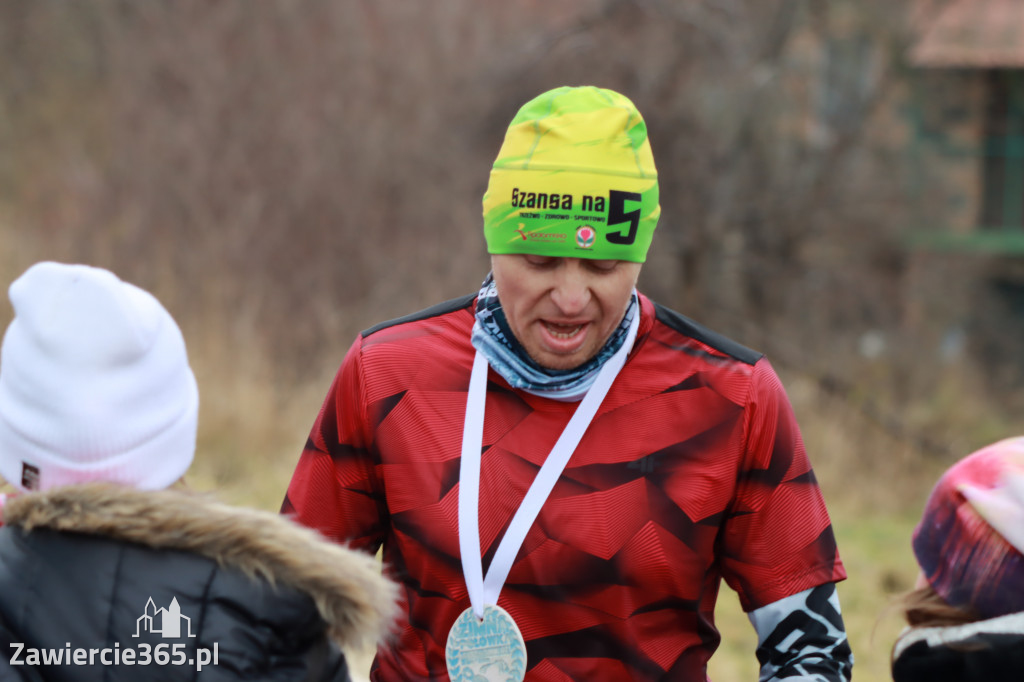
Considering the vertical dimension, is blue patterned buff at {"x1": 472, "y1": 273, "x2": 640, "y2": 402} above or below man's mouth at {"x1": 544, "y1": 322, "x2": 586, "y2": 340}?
below

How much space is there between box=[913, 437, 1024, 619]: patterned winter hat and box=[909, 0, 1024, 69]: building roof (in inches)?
397

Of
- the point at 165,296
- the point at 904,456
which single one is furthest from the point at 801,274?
the point at 165,296

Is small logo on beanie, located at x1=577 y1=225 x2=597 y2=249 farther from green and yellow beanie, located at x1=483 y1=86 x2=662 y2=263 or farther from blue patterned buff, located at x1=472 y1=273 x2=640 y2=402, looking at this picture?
blue patterned buff, located at x1=472 y1=273 x2=640 y2=402

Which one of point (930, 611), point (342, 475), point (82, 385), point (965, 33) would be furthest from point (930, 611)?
point (965, 33)

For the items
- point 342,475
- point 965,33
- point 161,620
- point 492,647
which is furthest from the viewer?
point 965,33

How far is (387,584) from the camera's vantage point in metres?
1.86

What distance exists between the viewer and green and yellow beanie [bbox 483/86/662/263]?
2.20 metres

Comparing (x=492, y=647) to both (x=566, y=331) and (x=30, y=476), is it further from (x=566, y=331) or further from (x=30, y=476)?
(x=30, y=476)

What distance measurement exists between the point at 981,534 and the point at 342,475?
4.25 ft

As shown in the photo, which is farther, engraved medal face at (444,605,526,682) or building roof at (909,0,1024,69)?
building roof at (909,0,1024,69)

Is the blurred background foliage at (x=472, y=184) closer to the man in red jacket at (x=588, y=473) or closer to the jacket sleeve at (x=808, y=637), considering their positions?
the man in red jacket at (x=588, y=473)

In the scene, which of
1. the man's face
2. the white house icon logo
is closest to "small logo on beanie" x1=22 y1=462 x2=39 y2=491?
the white house icon logo

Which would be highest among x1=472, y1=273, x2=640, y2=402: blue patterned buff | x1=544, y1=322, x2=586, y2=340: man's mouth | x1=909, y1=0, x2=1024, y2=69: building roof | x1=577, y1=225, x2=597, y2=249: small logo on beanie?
x1=909, y1=0, x2=1024, y2=69: building roof

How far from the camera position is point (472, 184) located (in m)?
10.9
